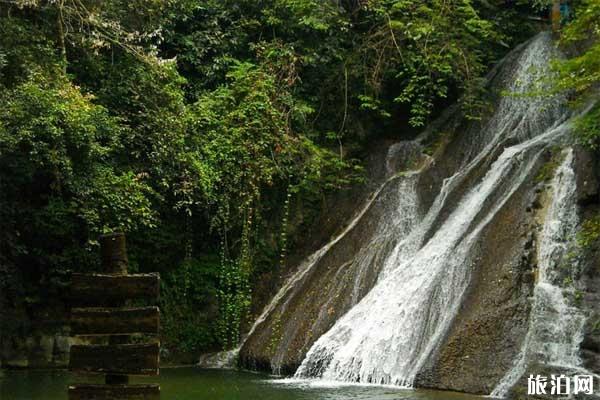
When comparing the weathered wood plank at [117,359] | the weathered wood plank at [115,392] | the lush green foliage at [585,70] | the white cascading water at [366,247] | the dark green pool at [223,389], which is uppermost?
the lush green foliage at [585,70]

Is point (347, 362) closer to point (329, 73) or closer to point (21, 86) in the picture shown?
point (21, 86)

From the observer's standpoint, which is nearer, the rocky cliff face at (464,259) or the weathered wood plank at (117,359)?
the weathered wood plank at (117,359)

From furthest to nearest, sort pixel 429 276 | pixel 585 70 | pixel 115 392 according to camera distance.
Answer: pixel 429 276
pixel 585 70
pixel 115 392

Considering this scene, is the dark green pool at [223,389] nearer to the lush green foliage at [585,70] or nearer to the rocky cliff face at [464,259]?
the rocky cliff face at [464,259]

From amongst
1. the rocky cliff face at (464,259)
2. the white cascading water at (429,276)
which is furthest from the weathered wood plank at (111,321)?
the white cascading water at (429,276)

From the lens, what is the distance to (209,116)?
17.2 metres

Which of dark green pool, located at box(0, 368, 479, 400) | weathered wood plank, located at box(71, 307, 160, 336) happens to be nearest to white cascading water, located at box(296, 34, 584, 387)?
dark green pool, located at box(0, 368, 479, 400)

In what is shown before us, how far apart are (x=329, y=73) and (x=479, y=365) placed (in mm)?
10093

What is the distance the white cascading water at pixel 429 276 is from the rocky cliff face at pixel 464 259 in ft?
0.12

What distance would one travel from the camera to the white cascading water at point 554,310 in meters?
11.3

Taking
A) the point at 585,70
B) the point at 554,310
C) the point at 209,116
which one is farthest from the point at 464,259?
the point at 209,116

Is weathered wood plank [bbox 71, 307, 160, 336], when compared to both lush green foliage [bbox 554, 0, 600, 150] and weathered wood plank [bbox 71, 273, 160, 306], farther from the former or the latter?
lush green foliage [bbox 554, 0, 600, 150]

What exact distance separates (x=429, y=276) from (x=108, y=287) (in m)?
8.54

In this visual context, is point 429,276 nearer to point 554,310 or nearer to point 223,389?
point 554,310
